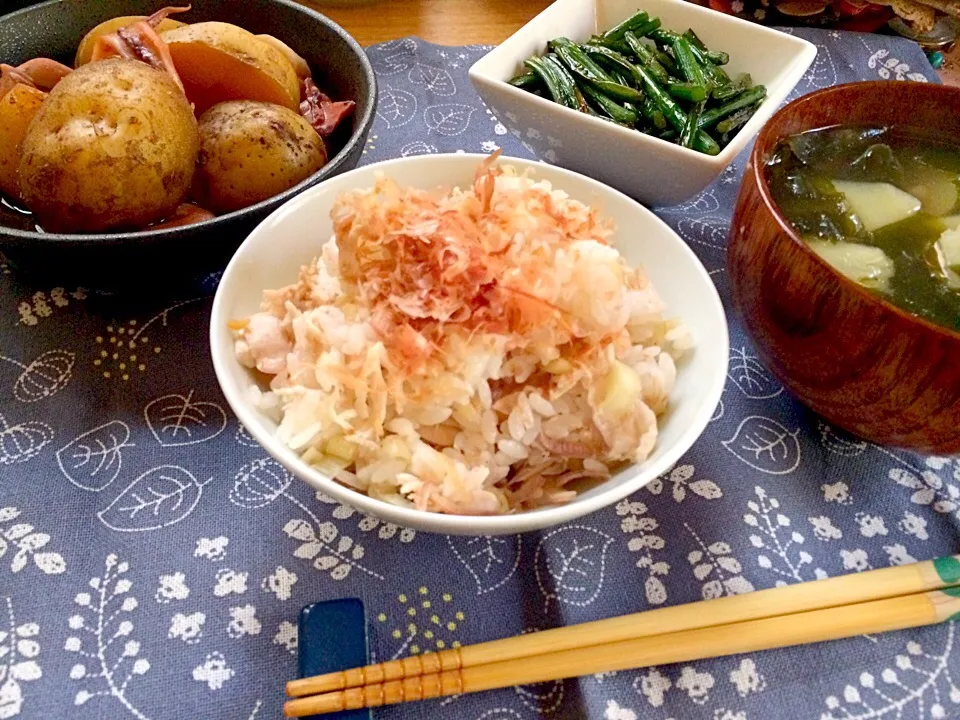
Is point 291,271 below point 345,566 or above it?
above

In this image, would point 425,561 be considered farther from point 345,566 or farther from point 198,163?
point 198,163

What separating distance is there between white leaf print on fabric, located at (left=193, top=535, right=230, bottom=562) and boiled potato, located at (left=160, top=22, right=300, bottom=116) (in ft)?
2.27

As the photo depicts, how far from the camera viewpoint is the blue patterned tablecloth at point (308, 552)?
75 centimetres

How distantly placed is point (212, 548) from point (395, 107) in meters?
1.03

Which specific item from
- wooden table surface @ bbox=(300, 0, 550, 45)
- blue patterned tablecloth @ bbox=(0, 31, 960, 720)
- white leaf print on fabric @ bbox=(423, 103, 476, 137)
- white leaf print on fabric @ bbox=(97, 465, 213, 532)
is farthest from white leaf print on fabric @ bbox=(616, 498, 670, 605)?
wooden table surface @ bbox=(300, 0, 550, 45)

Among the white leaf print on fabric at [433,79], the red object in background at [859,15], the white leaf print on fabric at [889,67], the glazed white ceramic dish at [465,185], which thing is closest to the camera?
the glazed white ceramic dish at [465,185]

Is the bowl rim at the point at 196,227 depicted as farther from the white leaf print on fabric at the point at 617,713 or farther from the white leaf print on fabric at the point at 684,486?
the white leaf print on fabric at the point at 617,713

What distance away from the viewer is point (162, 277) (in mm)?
1021

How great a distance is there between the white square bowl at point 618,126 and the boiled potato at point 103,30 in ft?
1.69

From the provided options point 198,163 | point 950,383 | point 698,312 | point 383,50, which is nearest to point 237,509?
point 198,163

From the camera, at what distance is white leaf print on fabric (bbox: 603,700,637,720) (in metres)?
0.74

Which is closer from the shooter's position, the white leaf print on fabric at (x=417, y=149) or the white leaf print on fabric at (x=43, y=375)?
the white leaf print on fabric at (x=43, y=375)

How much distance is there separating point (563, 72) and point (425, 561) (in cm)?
95

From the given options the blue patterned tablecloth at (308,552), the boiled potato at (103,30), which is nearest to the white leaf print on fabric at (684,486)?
the blue patterned tablecloth at (308,552)
